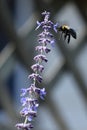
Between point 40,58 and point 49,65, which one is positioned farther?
point 49,65

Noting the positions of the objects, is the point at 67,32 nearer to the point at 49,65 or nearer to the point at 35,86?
the point at 35,86

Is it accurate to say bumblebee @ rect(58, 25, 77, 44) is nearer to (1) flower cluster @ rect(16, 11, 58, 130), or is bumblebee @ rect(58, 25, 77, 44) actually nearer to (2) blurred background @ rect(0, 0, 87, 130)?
(1) flower cluster @ rect(16, 11, 58, 130)

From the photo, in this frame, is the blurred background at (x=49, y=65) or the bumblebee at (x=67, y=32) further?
the blurred background at (x=49, y=65)

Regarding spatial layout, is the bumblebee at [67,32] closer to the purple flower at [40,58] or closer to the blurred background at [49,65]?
the purple flower at [40,58]

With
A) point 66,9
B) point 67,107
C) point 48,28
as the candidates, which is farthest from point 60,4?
point 48,28

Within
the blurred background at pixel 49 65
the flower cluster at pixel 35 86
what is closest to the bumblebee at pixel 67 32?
the flower cluster at pixel 35 86

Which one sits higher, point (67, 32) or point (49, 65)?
point (49, 65)

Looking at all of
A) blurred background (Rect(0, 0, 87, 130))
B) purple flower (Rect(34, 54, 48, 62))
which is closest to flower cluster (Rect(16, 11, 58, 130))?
→ purple flower (Rect(34, 54, 48, 62))

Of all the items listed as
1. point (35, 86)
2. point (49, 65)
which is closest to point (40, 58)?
point (35, 86)
